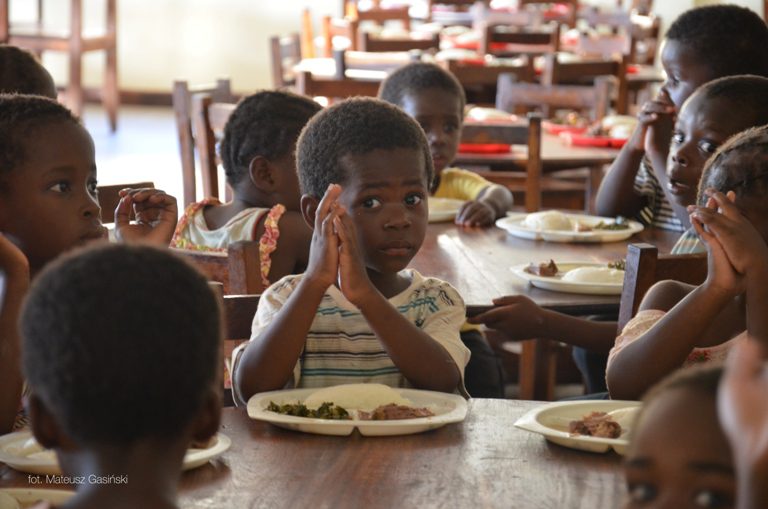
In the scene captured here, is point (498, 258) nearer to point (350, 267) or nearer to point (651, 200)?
point (651, 200)

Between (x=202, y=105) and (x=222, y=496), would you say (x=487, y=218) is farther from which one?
(x=222, y=496)

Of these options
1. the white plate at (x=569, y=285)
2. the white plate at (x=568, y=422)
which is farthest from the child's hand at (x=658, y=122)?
the white plate at (x=568, y=422)

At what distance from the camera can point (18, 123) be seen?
2.12 meters

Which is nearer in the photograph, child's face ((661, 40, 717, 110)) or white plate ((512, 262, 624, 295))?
white plate ((512, 262, 624, 295))

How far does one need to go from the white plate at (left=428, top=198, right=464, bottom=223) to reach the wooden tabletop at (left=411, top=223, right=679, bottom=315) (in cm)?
3

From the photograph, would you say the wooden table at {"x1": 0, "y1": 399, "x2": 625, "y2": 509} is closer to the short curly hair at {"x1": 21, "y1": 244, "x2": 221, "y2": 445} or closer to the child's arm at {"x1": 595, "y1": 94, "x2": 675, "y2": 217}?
the short curly hair at {"x1": 21, "y1": 244, "x2": 221, "y2": 445}

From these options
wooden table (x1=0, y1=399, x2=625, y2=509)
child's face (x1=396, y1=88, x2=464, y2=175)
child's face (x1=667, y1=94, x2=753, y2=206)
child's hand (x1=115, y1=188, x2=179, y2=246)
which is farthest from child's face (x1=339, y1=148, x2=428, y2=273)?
child's face (x1=396, y1=88, x2=464, y2=175)

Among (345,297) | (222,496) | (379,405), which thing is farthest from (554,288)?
(222,496)

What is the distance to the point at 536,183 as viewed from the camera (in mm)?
4062

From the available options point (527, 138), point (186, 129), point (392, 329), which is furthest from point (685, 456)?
point (186, 129)

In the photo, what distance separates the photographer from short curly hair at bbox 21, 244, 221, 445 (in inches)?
41.7

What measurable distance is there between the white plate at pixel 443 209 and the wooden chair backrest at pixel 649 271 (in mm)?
1270

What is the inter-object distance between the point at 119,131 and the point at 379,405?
29.8 ft

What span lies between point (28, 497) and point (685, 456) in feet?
2.48
